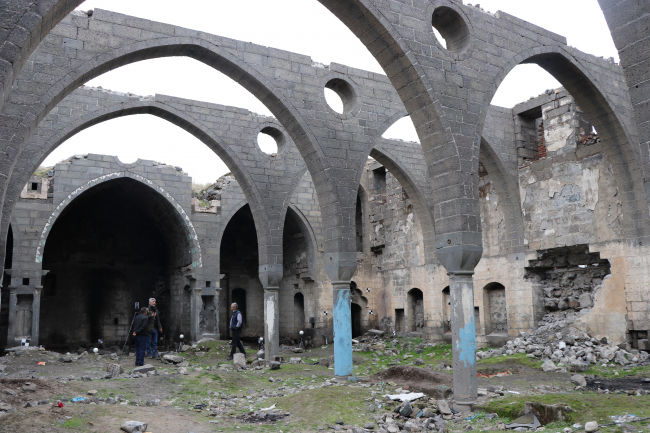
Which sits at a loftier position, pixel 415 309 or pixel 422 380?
pixel 415 309

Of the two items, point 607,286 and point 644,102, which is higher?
point 644,102

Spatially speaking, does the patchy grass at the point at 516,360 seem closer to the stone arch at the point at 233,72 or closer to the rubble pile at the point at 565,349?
the rubble pile at the point at 565,349

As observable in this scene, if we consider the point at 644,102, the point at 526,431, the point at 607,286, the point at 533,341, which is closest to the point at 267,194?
the point at 533,341

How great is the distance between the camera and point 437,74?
791cm

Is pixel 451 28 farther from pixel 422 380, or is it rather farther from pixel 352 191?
pixel 422 380

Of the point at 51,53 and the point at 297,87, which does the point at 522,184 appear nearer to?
the point at 297,87

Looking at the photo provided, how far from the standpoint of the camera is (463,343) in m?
7.26

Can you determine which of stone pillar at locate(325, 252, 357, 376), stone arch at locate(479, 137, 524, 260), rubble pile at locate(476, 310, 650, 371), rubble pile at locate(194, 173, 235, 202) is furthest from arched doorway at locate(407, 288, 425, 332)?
stone pillar at locate(325, 252, 357, 376)

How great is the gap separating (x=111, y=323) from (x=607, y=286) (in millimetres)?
18084

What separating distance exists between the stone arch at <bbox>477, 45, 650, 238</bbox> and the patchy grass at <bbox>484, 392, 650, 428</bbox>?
6.00m

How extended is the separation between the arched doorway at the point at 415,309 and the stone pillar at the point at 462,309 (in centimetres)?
1102

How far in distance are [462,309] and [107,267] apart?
60.0 ft

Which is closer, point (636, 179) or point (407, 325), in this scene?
point (636, 179)

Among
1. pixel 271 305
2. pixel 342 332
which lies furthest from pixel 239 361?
pixel 342 332
